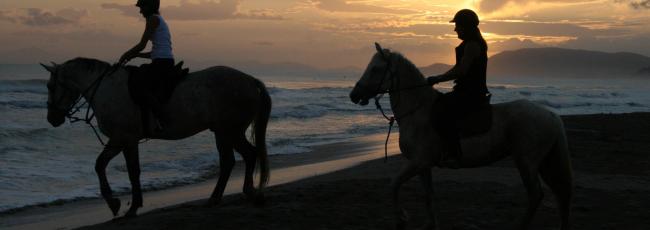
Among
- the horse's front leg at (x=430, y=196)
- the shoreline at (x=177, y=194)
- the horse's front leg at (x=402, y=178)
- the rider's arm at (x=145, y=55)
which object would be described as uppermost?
the rider's arm at (x=145, y=55)

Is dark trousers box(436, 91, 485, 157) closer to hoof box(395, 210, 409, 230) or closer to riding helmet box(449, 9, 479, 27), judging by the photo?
riding helmet box(449, 9, 479, 27)

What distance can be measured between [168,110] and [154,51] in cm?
69

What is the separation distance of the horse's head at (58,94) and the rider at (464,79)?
4471 mm

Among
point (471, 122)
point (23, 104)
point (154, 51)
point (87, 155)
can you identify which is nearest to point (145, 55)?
point (154, 51)

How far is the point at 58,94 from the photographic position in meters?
8.09

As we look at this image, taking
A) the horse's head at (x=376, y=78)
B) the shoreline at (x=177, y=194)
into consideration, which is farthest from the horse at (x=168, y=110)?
the horse's head at (x=376, y=78)

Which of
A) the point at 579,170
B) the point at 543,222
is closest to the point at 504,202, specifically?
the point at 543,222

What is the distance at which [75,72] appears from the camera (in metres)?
8.05

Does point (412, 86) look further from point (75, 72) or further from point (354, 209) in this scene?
A: point (75, 72)

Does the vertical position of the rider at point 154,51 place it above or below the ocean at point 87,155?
above

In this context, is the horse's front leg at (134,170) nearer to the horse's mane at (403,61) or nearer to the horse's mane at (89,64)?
the horse's mane at (89,64)

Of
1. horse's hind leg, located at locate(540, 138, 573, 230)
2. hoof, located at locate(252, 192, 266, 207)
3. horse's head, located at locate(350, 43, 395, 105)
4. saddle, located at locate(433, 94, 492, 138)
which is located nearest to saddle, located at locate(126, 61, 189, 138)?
Answer: hoof, located at locate(252, 192, 266, 207)

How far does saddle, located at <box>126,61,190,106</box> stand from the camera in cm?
761

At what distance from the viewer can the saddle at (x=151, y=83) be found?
7613 mm
